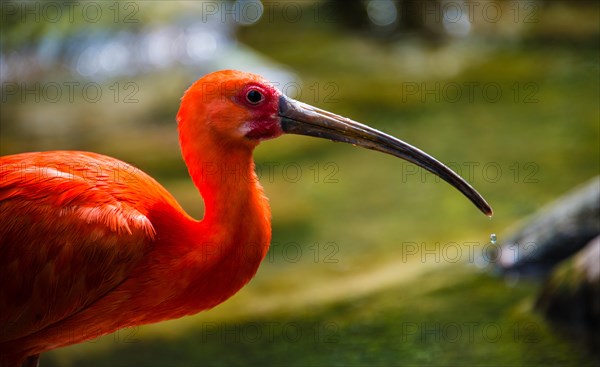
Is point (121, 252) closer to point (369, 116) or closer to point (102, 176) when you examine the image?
point (102, 176)

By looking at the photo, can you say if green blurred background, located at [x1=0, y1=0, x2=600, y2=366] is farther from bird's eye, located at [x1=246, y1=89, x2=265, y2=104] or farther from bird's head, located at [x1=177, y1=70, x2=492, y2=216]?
bird's eye, located at [x1=246, y1=89, x2=265, y2=104]

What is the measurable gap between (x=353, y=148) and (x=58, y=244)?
5.37 metres

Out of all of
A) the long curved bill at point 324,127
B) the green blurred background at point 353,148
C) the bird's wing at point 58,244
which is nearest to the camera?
the bird's wing at point 58,244

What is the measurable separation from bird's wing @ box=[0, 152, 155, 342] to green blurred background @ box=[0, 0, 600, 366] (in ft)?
5.20

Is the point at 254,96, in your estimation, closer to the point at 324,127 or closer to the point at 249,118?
the point at 249,118

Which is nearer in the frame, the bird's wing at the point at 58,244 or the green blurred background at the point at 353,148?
the bird's wing at the point at 58,244

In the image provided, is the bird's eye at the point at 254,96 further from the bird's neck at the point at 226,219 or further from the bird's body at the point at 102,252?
the bird's body at the point at 102,252

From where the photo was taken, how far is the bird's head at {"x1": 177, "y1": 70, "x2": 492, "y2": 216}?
4363 mm

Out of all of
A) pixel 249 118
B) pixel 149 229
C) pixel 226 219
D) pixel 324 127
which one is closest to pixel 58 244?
pixel 149 229

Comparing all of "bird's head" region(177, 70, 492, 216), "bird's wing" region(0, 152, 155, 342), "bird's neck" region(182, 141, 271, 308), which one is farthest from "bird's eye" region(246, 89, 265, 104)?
"bird's wing" region(0, 152, 155, 342)

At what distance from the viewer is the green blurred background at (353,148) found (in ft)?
20.1

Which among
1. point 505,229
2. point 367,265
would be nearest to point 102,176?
point 367,265

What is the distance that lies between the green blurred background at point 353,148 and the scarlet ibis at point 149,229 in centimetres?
159

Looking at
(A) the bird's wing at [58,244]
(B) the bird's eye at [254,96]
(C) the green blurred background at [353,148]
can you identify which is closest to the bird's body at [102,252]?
(A) the bird's wing at [58,244]
